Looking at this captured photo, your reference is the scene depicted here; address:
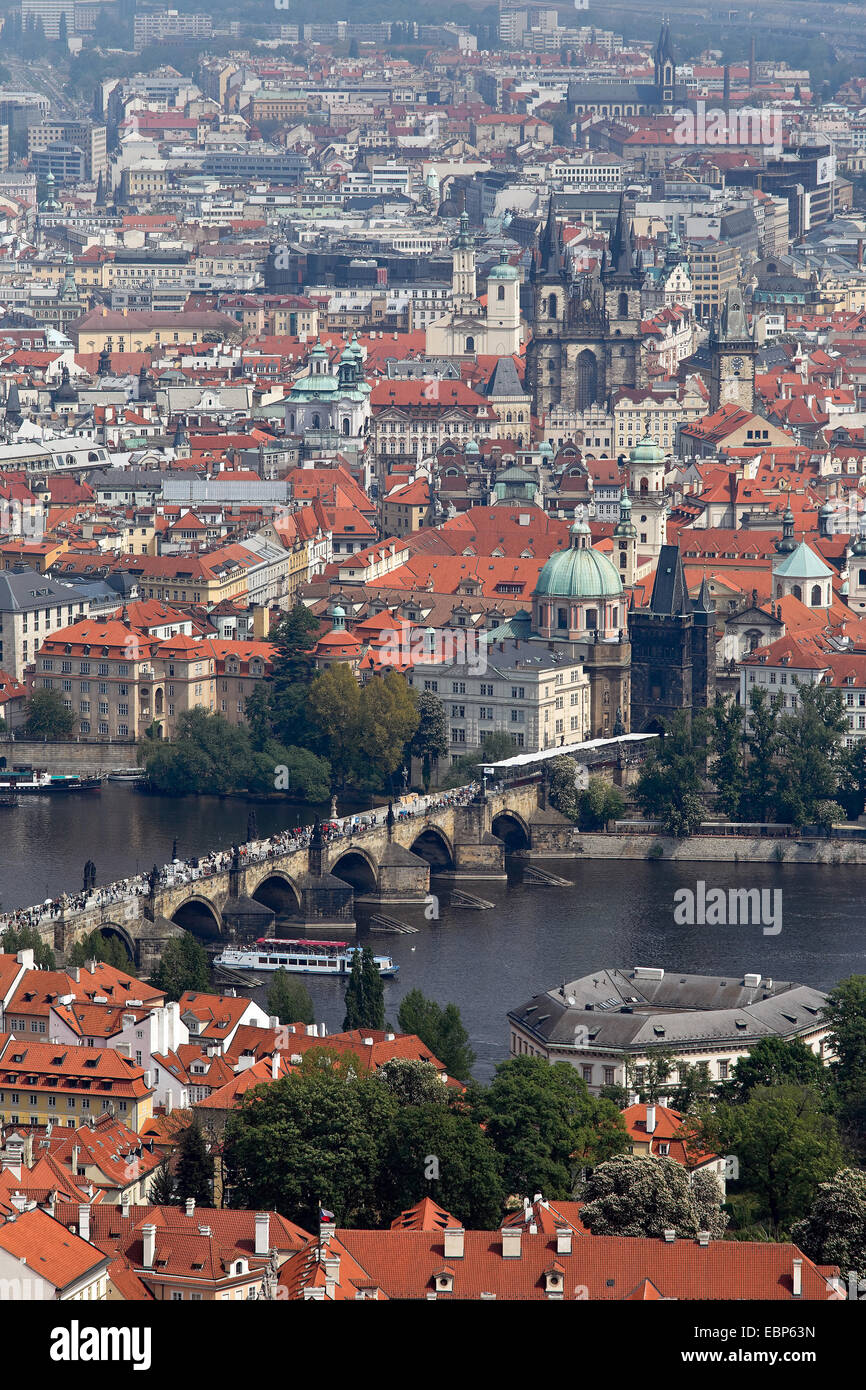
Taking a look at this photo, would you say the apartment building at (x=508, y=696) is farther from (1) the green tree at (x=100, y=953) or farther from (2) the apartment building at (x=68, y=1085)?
(2) the apartment building at (x=68, y=1085)

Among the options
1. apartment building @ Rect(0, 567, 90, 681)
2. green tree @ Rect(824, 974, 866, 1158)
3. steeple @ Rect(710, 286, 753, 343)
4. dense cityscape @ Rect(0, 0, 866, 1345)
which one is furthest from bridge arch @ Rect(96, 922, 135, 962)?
steeple @ Rect(710, 286, 753, 343)

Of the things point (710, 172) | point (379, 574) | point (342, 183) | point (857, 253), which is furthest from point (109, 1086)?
point (342, 183)

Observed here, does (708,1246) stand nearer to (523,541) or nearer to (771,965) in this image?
(771,965)

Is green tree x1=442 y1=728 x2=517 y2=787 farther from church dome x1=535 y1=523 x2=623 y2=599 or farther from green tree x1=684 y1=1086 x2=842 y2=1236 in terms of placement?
green tree x1=684 y1=1086 x2=842 y2=1236

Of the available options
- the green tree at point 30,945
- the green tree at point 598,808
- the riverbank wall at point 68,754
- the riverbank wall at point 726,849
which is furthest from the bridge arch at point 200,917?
the riverbank wall at point 68,754

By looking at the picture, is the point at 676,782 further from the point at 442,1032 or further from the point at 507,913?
the point at 442,1032

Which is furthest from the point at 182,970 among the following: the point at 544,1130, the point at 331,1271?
the point at 331,1271
